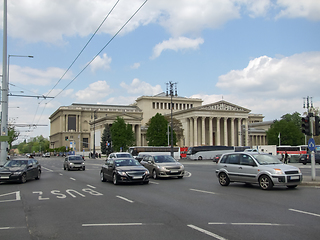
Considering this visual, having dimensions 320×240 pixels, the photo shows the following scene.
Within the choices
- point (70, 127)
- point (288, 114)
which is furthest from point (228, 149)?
point (70, 127)

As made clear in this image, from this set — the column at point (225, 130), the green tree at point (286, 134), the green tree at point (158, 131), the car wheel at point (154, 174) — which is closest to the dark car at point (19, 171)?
the car wheel at point (154, 174)

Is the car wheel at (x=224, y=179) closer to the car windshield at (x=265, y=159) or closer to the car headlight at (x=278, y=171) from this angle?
the car windshield at (x=265, y=159)

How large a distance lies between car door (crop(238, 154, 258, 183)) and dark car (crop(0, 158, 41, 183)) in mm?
13020

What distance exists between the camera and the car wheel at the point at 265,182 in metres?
15.4

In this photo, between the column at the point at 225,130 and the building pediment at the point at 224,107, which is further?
the column at the point at 225,130

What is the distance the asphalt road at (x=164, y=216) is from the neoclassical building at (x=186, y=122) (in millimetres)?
72275

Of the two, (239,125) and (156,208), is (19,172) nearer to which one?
(156,208)

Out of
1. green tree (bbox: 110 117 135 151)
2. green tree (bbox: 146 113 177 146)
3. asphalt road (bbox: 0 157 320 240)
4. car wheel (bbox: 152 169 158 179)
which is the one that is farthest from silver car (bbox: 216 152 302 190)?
green tree (bbox: 146 113 177 146)

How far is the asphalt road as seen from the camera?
7602mm

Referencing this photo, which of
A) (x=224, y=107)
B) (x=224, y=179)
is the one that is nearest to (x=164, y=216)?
(x=224, y=179)

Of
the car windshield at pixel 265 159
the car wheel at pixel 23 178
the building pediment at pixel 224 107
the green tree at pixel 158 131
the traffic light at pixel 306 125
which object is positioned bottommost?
the car wheel at pixel 23 178

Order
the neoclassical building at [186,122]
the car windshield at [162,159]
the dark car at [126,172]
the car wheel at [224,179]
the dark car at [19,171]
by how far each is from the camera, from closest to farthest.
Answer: the car wheel at [224,179] → the dark car at [126,172] → the dark car at [19,171] → the car windshield at [162,159] → the neoclassical building at [186,122]

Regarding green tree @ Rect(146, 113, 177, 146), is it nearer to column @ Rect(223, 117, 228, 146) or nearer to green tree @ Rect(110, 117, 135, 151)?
green tree @ Rect(110, 117, 135, 151)

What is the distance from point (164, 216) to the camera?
9.66m
